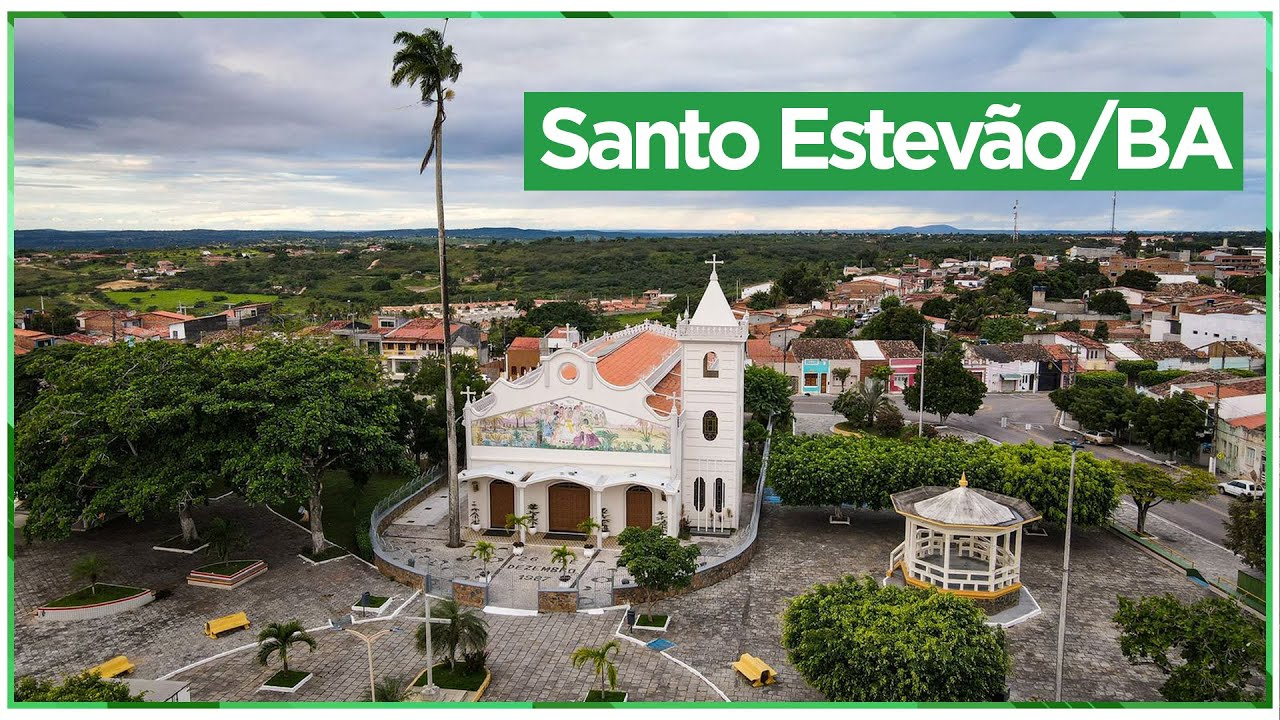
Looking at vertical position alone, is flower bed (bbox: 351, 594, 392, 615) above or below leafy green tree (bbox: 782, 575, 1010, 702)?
below

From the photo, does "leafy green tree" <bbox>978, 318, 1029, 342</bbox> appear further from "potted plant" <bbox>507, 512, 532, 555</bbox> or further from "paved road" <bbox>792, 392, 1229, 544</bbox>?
"potted plant" <bbox>507, 512, 532, 555</bbox>

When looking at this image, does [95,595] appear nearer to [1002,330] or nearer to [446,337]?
[446,337]

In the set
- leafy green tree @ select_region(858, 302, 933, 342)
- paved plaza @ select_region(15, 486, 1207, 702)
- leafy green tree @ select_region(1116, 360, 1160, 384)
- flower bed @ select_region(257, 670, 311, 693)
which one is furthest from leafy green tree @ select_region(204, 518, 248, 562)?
leafy green tree @ select_region(858, 302, 933, 342)

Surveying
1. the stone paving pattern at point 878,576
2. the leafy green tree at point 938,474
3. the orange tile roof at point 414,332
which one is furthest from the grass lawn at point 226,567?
the orange tile roof at point 414,332

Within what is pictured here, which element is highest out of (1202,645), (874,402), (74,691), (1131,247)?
(1131,247)

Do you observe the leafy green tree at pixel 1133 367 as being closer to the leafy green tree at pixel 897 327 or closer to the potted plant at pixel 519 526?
the leafy green tree at pixel 897 327

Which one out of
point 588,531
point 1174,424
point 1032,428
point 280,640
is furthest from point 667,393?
point 1032,428

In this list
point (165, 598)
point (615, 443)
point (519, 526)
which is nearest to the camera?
point (165, 598)
